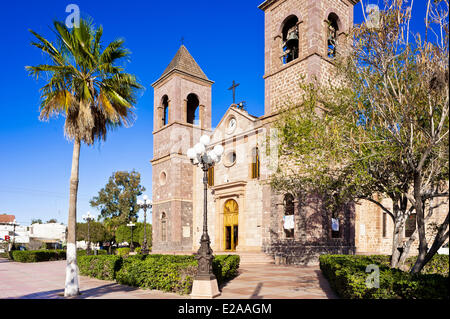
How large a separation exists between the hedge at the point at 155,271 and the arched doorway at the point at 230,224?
35.8ft

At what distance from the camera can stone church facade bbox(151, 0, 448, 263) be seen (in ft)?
69.4

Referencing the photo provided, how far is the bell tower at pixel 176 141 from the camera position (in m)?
31.0

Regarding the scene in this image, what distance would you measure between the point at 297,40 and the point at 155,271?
17861mm

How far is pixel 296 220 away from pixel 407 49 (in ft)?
44.2

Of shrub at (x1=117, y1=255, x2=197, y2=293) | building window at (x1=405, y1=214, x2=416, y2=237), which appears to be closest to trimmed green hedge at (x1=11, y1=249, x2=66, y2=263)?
shrub at (x1=117, y1=255, x2=197, y2=293)

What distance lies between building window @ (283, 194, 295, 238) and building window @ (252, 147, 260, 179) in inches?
138

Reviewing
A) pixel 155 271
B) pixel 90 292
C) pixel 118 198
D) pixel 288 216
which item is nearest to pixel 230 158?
pixel 288 216

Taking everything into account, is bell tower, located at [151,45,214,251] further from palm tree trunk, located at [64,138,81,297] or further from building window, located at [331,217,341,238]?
palm tree trunk, located at [64,138,81,297]

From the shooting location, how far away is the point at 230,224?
26984mm

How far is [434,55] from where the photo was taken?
7762 mm

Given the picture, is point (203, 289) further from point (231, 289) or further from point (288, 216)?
point (288, 216)

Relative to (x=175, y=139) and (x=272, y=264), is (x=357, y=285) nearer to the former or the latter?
(x=272, y=264)

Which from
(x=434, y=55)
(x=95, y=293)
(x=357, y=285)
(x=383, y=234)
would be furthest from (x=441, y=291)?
(x=383, y=234)

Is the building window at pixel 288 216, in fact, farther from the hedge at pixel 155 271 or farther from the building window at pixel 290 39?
the building window at pixel 290 39
